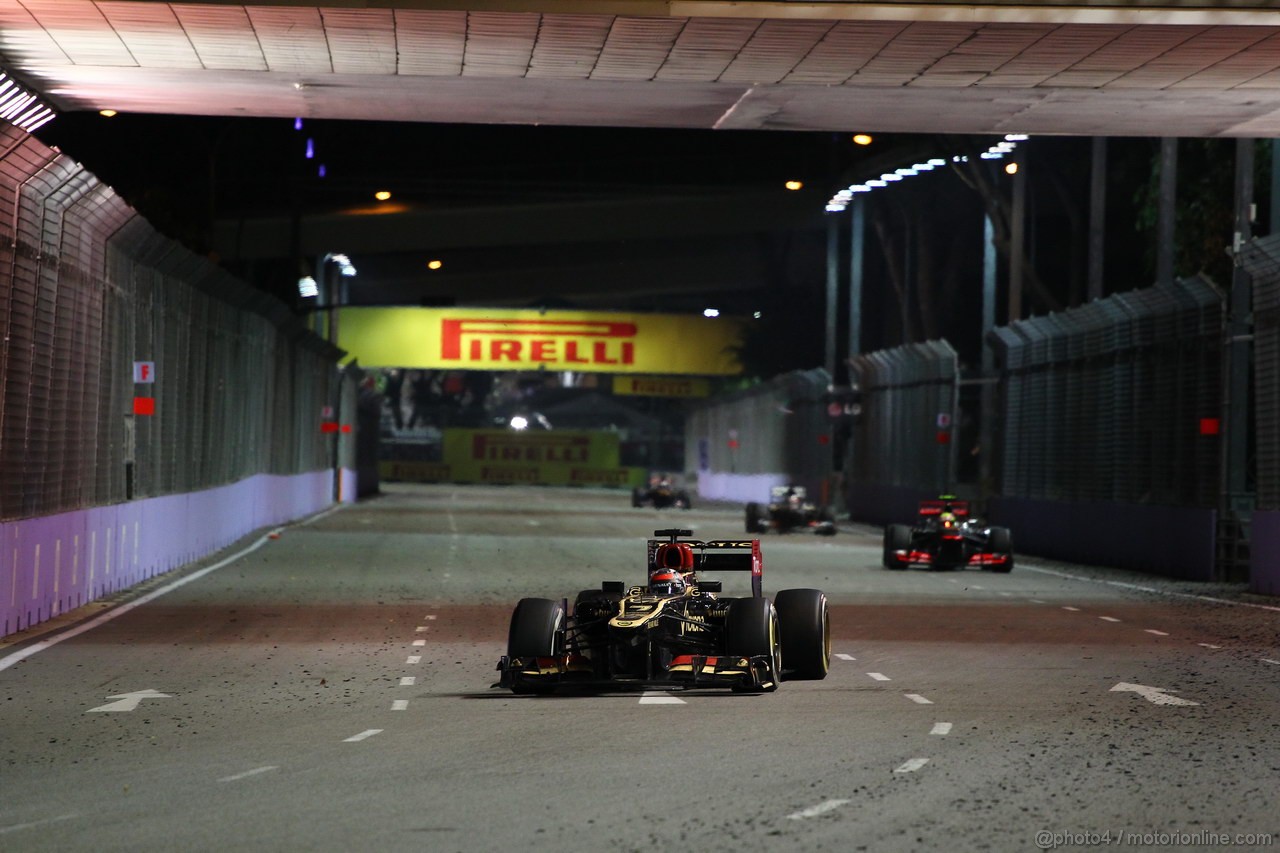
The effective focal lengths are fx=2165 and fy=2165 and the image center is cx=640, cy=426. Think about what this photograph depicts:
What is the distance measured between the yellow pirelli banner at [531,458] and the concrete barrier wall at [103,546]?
219 ft

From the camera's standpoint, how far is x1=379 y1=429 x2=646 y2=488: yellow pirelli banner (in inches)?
4274

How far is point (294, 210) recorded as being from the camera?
57.8m

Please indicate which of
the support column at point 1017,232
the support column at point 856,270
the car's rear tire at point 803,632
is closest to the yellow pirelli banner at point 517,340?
the support column at point 856,270

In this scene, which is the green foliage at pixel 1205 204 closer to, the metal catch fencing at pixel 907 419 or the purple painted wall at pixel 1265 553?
the metal catch fencing at pixel 907 419

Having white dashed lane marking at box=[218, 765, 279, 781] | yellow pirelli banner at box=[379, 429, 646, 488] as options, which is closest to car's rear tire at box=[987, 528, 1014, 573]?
white dashed lane marking at box=[218, 765, 279, 781]

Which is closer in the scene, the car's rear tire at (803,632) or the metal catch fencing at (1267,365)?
the car's rear tire at (803,632)

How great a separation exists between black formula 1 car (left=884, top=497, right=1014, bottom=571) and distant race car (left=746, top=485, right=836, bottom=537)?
45.5 ft

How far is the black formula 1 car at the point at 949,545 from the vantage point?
32.7m

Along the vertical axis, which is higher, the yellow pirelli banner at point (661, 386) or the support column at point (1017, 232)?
the support column at point (1017, 232)

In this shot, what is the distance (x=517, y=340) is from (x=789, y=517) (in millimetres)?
31555

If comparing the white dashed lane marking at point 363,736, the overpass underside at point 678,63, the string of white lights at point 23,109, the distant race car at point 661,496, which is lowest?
the white dashed lane marking at point 363,736

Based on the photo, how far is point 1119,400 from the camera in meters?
35.9

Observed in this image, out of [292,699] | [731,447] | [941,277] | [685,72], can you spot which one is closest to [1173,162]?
[685,72]

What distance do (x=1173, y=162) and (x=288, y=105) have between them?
1722cm
